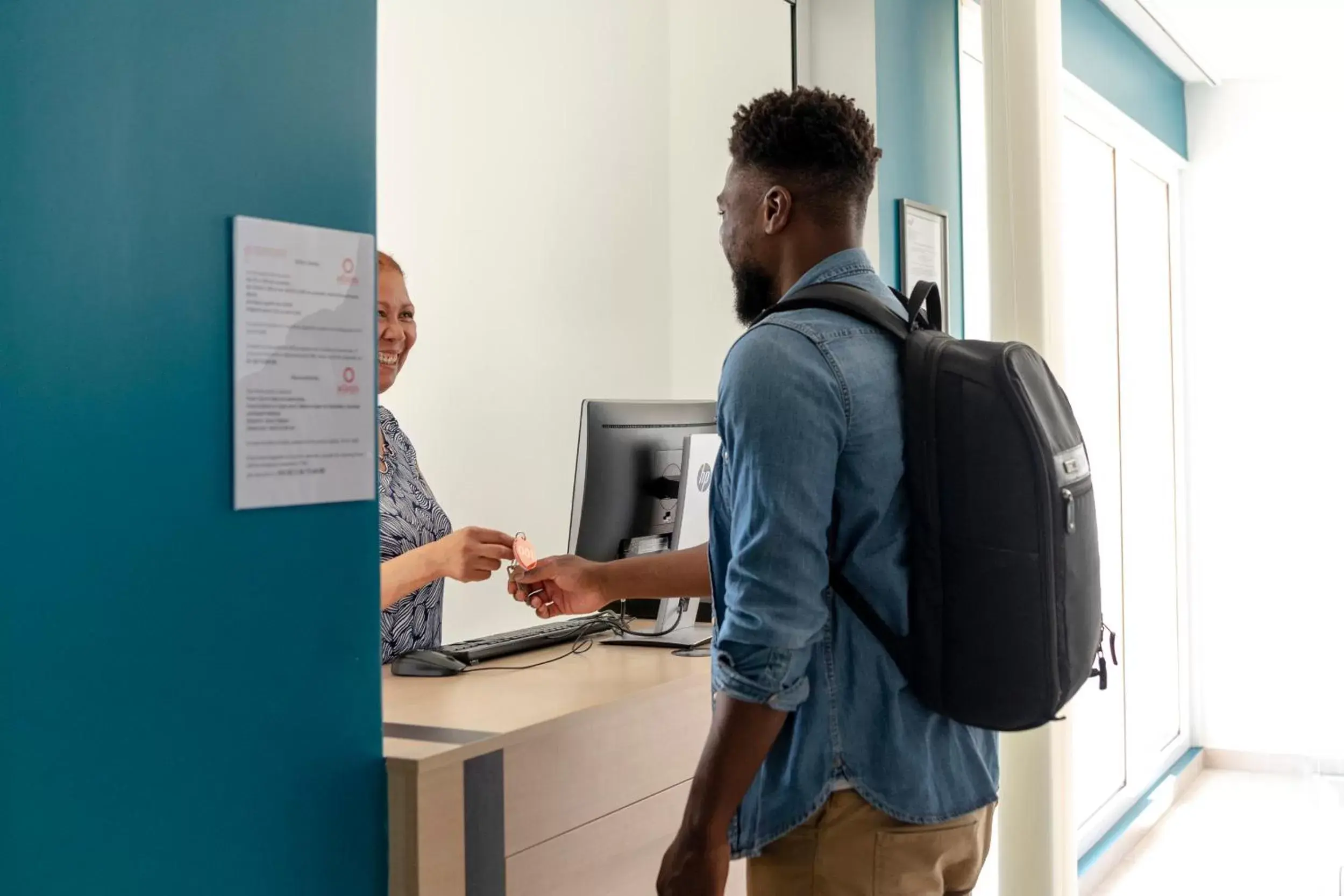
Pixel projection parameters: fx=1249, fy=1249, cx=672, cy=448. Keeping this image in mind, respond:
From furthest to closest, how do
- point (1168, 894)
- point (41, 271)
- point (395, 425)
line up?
point (1168, 894)
point (395, 425)
point (41, 271)

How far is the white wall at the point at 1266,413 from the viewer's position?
544 cm

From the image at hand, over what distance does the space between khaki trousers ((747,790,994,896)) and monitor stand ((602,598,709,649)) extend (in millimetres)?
868

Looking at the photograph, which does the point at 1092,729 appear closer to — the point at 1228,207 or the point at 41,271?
the point at 1228,207

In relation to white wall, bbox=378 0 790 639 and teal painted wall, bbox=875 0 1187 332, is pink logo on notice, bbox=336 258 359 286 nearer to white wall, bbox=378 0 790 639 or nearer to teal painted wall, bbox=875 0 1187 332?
white wall, bbox=378 0 790 639

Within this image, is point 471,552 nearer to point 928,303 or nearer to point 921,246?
point 928,303

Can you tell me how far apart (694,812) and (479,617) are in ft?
7.49

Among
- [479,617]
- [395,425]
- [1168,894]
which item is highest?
[395,425]

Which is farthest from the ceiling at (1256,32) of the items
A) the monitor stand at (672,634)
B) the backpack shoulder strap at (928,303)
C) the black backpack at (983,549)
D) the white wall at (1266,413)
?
the black backpack at (983,549)

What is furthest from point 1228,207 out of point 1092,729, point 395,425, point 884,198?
point 395,425

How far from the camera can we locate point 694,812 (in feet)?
4.28

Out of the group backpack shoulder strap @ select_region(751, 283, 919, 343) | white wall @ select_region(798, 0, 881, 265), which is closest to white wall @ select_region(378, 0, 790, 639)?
white wall @ select_region(798, 0, 881, 265)

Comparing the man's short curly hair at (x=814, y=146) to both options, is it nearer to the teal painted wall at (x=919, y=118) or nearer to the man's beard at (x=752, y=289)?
the man's beard at (x=752, y=289)

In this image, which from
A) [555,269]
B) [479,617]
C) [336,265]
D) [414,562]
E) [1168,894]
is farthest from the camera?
[1168,894]

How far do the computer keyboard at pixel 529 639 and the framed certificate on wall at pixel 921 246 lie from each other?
1360 mm
